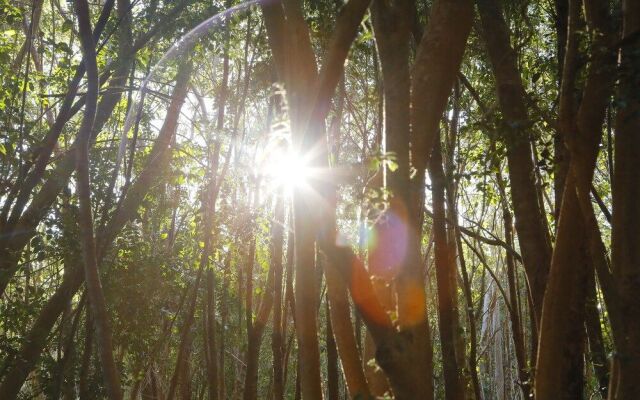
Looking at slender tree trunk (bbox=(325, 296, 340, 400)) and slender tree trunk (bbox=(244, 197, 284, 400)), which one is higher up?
slender tree trunk (bbox=(244, 197, 284, 400))

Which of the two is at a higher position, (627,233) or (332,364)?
(627,233)

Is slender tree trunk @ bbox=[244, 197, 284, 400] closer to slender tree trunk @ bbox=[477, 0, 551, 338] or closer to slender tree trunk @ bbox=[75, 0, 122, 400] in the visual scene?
slender tree trunk @ bbox=[75, 0, 122, 400]

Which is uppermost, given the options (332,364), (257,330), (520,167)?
(520,167)

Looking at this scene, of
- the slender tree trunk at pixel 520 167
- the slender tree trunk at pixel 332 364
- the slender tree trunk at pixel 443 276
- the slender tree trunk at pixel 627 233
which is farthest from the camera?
the slender tree trunk at pixel 332 364

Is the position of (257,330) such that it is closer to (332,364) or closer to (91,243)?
(332,364)

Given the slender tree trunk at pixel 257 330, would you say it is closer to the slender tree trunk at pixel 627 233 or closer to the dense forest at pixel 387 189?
the dense forest at pixel 387 189

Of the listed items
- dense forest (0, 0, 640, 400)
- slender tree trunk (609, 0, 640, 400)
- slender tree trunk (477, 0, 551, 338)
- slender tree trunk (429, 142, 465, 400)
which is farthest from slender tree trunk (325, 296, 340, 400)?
slender tree trunk (609, 0, 640, 400)

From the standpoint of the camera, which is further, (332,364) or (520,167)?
(332,364)

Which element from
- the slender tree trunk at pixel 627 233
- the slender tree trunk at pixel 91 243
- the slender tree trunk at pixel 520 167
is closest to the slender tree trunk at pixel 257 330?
the slender tree trunk at pixel 91 243

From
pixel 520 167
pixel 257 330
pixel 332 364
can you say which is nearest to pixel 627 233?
pixel 520 167

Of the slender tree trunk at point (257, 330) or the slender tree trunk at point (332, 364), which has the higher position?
the slender tree trunk at point (257, 330)

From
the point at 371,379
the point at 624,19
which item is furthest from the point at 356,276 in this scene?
the point at 624,19

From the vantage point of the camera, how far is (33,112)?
916 centimetres

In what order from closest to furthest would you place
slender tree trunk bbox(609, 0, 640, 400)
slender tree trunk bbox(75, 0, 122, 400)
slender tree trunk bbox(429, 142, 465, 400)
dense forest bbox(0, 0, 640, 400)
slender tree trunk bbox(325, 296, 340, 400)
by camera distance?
dense forest bbox(0, 0, 640, 400) → slender tree trunk bbox(609, 0, 640, 400) → slender tree trunk bbox(75, 0, 122, 400) → slender tree trunk bbox(429, 142, 465, 400) → slender tree trunk bbox(325, 296, 340, 400)
